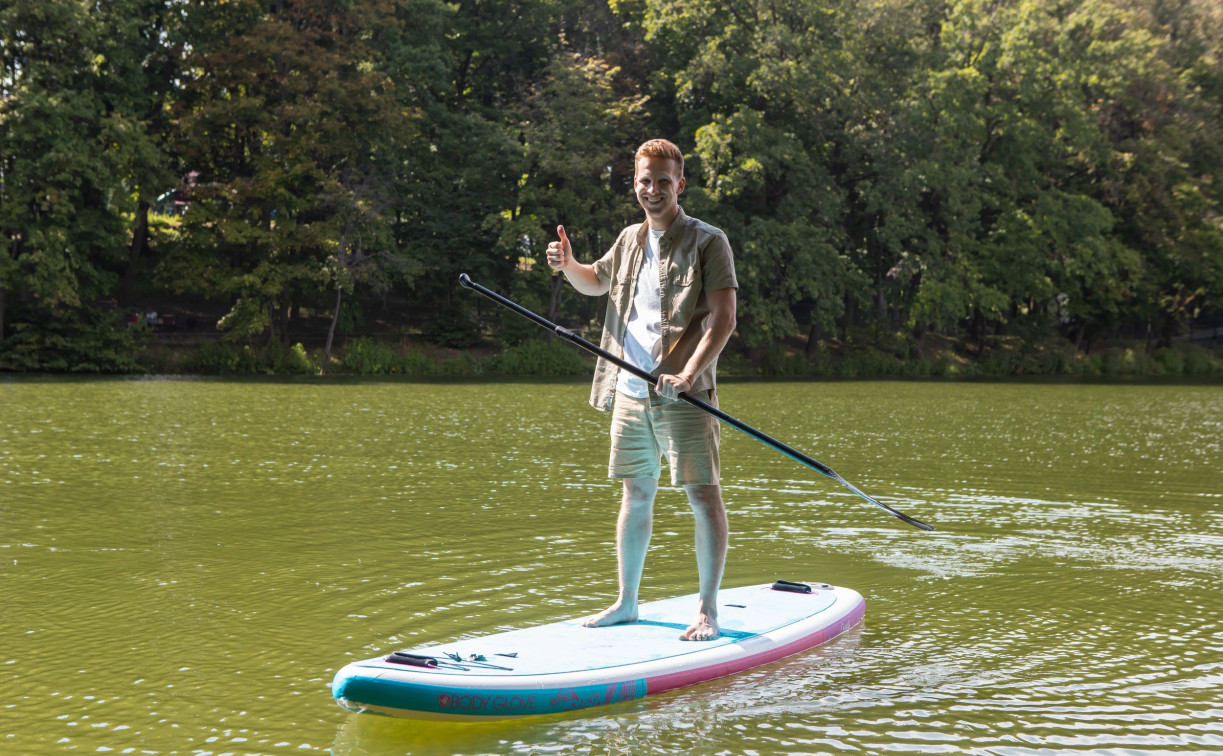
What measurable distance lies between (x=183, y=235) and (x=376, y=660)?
121 ft

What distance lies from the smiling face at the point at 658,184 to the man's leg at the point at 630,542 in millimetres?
1354

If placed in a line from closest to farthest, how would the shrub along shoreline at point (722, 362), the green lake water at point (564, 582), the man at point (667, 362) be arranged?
1. the green lake water at point (564, 582)
2. the man at point (667, 362)
3. the shrub along shoreline at point (722, 362)

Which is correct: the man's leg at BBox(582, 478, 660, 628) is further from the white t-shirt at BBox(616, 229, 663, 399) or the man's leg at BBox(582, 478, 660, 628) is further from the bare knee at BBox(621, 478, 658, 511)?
the white t-shirt at BBox(616, 229, 663, 399)

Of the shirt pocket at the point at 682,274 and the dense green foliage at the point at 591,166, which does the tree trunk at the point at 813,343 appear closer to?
the dense green foliage at the point at 591,166

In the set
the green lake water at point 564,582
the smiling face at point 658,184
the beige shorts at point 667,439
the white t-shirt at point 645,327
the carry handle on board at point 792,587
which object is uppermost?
the smiling face at point 658,184

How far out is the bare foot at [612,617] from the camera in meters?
5.83

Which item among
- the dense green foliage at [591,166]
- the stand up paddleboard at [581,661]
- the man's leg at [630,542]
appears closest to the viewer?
the stand up paddleboard at [581,661]

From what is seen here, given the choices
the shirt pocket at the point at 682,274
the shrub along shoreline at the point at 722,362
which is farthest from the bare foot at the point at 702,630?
the shrub along shoreline at the point at 722,362

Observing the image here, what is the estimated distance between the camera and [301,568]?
307 inches

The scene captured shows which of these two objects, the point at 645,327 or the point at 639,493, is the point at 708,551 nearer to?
the point at 639,493

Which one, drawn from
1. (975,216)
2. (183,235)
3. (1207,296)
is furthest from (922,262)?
(183,235)

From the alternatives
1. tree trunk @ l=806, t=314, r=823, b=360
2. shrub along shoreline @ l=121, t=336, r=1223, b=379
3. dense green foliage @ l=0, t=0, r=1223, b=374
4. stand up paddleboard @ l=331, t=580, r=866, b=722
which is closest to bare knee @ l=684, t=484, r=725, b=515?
stand up paddleboard @ l=331, t=580, r=866, b=722

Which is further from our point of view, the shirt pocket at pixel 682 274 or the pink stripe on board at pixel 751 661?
the shirt pocket at pixel 682 274

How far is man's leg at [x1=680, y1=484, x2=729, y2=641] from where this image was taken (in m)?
5.67
